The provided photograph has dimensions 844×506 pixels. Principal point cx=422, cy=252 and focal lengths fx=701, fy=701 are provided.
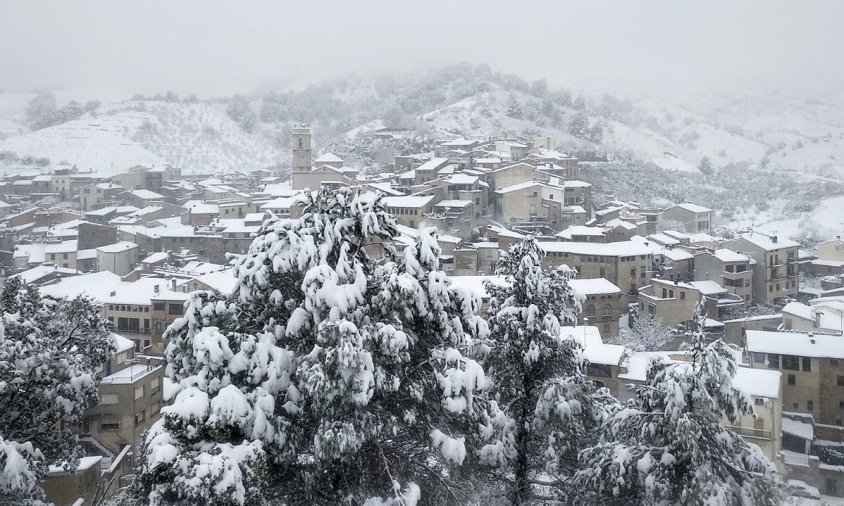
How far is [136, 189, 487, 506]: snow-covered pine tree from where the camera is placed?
19.8 feet

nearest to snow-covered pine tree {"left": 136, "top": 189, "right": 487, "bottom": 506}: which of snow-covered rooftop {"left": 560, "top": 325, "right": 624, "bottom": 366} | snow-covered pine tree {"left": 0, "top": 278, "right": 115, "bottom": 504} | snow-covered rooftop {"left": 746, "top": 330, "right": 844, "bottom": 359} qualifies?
snow-covered pine tree {"left": 0, "top": 278, "right": 115, "bottom": 504}

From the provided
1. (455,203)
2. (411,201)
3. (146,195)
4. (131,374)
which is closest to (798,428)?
(131,374)

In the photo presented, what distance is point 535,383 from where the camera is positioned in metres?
9.36

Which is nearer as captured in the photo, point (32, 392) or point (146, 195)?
point (32, 392)

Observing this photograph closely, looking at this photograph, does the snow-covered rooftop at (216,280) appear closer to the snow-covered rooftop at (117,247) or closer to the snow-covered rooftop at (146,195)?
the snow-covered rooftop at (117,247)

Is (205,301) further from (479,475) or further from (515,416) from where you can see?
(515,416)

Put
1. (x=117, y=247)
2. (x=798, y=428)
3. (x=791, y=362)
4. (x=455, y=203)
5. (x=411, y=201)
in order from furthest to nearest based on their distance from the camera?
(x=117, y=247) < (x=455, y=203) < (x=411, y=201) < (x=791, y=362) < (x=798, y=428)

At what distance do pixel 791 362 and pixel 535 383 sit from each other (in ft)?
49.3

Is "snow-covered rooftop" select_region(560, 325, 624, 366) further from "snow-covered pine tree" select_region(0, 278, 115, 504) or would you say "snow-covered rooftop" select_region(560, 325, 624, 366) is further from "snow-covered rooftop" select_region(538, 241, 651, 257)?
"snow-covered pine tree" select_region(0, 278, 115, 504)

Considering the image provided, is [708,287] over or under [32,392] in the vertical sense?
under

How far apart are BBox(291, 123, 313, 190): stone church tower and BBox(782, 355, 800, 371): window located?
115 feet

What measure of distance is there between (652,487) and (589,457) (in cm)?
112

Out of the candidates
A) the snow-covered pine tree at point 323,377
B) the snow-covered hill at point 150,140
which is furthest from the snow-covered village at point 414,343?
the snow-covered hill at point 150,140

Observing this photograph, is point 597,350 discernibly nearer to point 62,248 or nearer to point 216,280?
point 216,280
